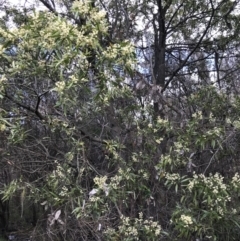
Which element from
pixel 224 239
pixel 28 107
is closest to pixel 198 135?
pixel 224 239

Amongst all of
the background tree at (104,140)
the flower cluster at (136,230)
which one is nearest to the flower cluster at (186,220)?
the background tree at (104,140)

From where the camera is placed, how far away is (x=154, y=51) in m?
6.01

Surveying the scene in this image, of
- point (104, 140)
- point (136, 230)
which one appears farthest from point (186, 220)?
point (104, 140)

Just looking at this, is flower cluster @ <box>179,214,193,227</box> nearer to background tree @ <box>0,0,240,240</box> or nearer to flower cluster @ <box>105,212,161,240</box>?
background tree @ <box>0,0,240,240</box>

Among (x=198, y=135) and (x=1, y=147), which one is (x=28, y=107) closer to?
(x=1, y=147)

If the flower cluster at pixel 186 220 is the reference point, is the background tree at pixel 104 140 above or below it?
above

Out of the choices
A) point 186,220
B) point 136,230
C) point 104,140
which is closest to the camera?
point 186,220

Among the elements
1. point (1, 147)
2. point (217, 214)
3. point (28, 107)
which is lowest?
point (217, 214)

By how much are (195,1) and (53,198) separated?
3.72 metres

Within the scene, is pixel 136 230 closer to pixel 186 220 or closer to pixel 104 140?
pixel 186 220

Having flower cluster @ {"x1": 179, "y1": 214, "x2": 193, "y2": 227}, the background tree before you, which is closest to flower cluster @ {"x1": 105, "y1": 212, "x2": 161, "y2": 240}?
the background tree

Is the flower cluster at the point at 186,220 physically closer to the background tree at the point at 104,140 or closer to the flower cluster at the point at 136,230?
the background tree at the point at 104,140

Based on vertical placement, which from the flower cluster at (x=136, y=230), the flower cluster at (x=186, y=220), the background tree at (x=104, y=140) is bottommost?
the flower cluster at (x=136, y=230)

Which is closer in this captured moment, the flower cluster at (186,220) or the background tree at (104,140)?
the background tree at (104,140)
